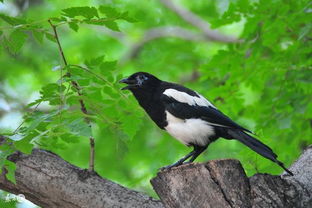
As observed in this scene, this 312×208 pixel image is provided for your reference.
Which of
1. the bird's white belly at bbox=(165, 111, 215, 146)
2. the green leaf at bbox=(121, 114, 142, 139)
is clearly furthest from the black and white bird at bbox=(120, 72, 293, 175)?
the green leaf at bbox=(121, 114, 142, 139)

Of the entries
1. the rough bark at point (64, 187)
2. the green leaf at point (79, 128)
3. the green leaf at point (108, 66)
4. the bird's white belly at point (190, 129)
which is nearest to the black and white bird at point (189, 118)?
the bird's white belly at point (190, 129)

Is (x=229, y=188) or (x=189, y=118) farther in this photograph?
(x=189, y=118)

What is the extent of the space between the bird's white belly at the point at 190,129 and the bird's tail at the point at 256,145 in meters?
0.20

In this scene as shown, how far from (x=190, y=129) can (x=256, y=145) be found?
0.65 metres

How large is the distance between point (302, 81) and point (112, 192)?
1826 mm

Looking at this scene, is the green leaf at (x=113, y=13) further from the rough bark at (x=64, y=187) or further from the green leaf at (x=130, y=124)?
the rough bark at (x=64, y=187)

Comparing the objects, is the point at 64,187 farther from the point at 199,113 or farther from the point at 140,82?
the point at 140,82

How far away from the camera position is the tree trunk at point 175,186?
9.31 ft

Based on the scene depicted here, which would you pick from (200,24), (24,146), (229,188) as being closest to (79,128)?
(24,146)

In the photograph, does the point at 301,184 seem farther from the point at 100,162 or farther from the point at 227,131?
the point at 100,162

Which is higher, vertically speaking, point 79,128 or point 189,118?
point 189,118

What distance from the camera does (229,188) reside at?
2.85 metres

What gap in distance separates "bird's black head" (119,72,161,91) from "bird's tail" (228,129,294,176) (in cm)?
82

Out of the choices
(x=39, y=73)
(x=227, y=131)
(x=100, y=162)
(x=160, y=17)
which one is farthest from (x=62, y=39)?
(x=227, y=131)
